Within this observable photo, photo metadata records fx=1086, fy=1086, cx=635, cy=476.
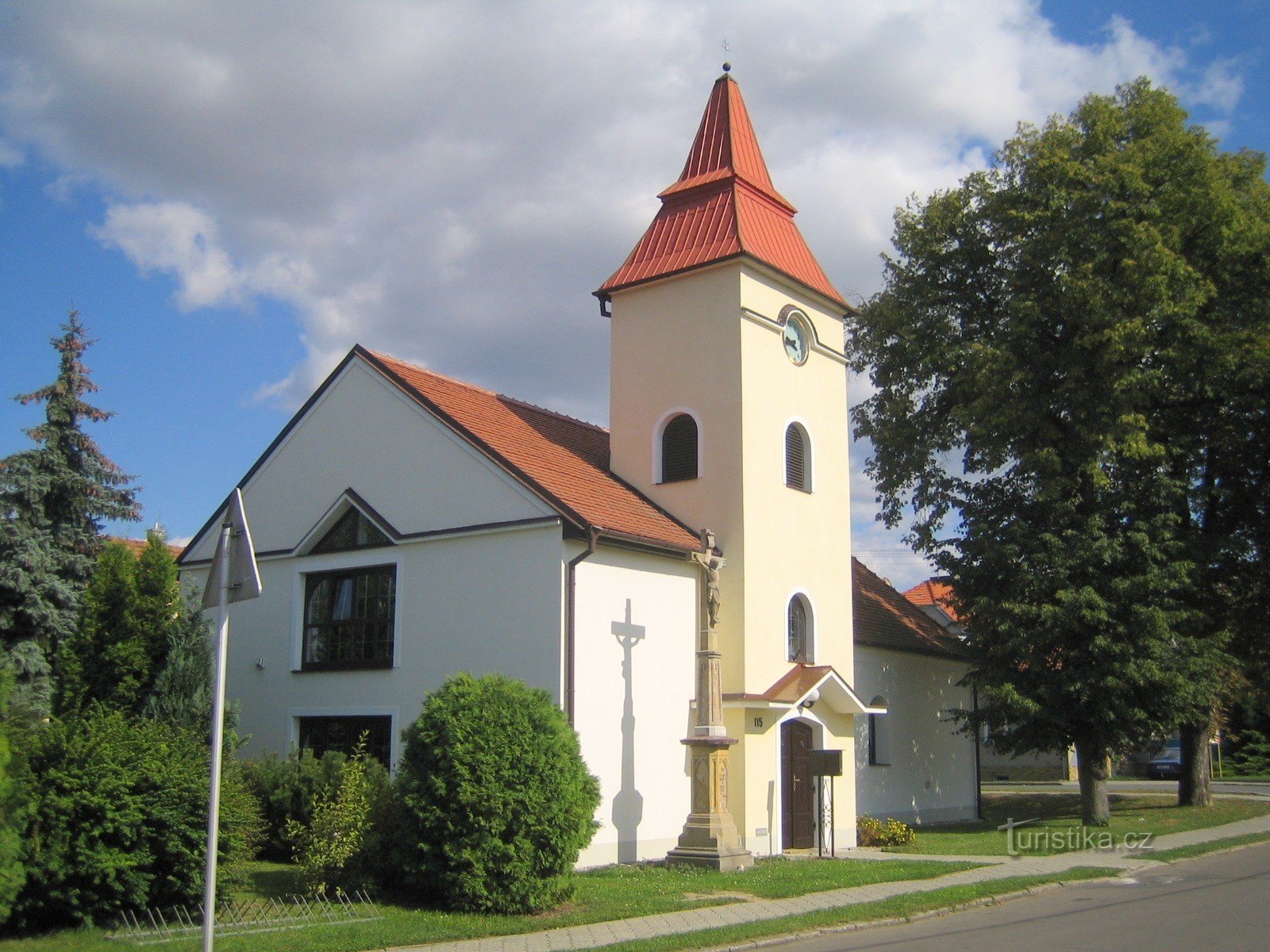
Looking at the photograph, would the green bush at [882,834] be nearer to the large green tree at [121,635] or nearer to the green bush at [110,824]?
the green bush at [110,824]

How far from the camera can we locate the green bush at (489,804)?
11914 mm

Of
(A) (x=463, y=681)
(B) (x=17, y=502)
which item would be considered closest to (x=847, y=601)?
(A) (x=463, y=681)

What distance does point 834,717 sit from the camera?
789 inches

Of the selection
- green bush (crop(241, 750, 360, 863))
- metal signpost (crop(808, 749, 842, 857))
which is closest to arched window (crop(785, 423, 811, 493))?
metal signpost (crop(808, 749, 842, 857))

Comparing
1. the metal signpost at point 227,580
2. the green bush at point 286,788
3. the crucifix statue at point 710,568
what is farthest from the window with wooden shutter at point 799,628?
the metal signpost at point 227,580

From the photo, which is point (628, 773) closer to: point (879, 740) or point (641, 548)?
point (641, 548)

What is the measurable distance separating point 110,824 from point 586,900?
5354mm

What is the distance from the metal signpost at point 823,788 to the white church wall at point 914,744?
13.1 feet

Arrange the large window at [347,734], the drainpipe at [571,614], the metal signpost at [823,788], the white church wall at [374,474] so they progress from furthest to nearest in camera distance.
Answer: the large window at [347,734] → the metal signpost at [823,788] → the white church wall at [374,474] → the drainpipe at [571,614]

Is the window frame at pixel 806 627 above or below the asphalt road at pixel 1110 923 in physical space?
above

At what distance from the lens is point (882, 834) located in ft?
66.1

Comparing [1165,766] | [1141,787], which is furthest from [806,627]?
[1165,766]

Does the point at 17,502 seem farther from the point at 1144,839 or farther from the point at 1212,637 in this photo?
the point at 1212,637

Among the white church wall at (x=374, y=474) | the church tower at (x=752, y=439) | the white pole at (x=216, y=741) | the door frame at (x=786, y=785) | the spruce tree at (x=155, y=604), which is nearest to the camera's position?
the white pole at (x=216, y=741)
